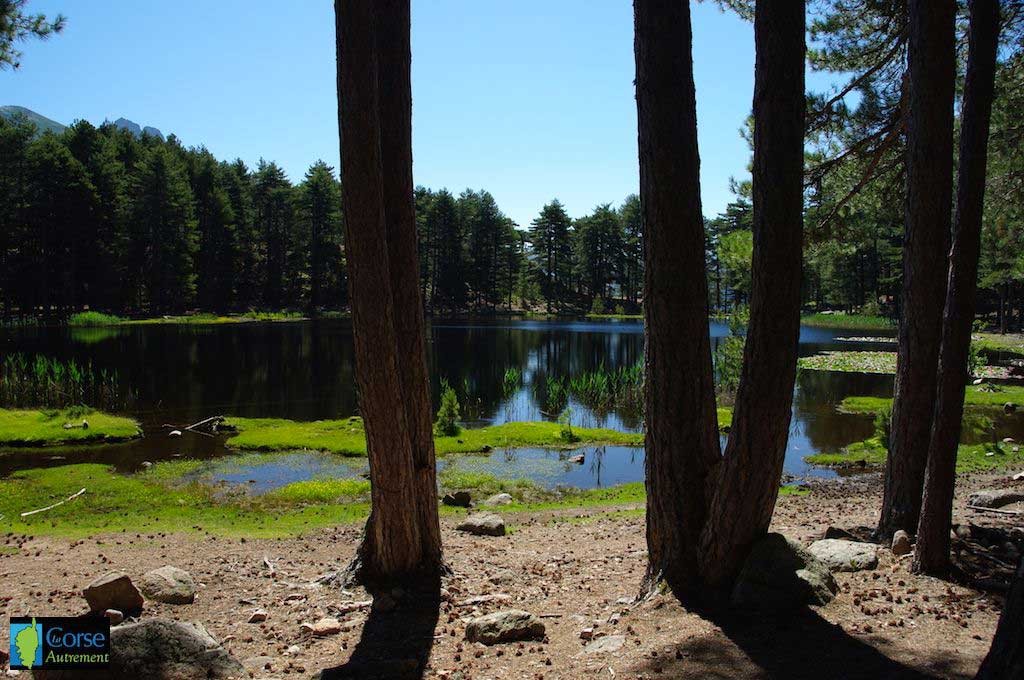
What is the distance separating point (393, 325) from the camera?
6125 mm

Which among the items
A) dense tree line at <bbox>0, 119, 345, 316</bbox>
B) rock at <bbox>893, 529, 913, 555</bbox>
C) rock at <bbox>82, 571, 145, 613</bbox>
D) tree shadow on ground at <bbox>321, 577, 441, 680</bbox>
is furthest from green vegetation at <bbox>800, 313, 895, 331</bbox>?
rock at <bbox>82, 571, 145, 613</bbox>

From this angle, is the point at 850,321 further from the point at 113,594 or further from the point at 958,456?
the point at 113,594

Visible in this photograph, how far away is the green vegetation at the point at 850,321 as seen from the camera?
65250 millimetres

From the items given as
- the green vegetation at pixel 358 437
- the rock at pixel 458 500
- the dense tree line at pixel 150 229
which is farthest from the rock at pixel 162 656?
the dense tree line at pixel 150 229

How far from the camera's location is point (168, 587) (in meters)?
6.23

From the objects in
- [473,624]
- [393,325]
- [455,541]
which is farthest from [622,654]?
[455,541]

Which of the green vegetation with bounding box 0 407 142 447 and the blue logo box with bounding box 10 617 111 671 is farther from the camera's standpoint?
the green vegetation with bounding box 0 407 142 447

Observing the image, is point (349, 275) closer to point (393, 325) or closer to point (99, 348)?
point (393, 325)

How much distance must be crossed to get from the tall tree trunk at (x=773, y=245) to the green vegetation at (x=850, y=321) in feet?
217

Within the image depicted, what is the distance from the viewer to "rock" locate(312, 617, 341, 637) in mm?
5489

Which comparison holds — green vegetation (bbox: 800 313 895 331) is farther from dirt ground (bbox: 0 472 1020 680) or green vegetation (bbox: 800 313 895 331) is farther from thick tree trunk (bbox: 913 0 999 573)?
thick tree trunk (bbox: 913 0 999 573)

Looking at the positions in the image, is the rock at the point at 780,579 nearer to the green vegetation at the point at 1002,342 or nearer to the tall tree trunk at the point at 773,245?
the tall tree trunk at the point at 773,245

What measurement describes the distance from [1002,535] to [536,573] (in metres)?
4.71

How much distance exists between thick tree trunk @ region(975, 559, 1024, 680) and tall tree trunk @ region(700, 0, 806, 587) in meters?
2.61
